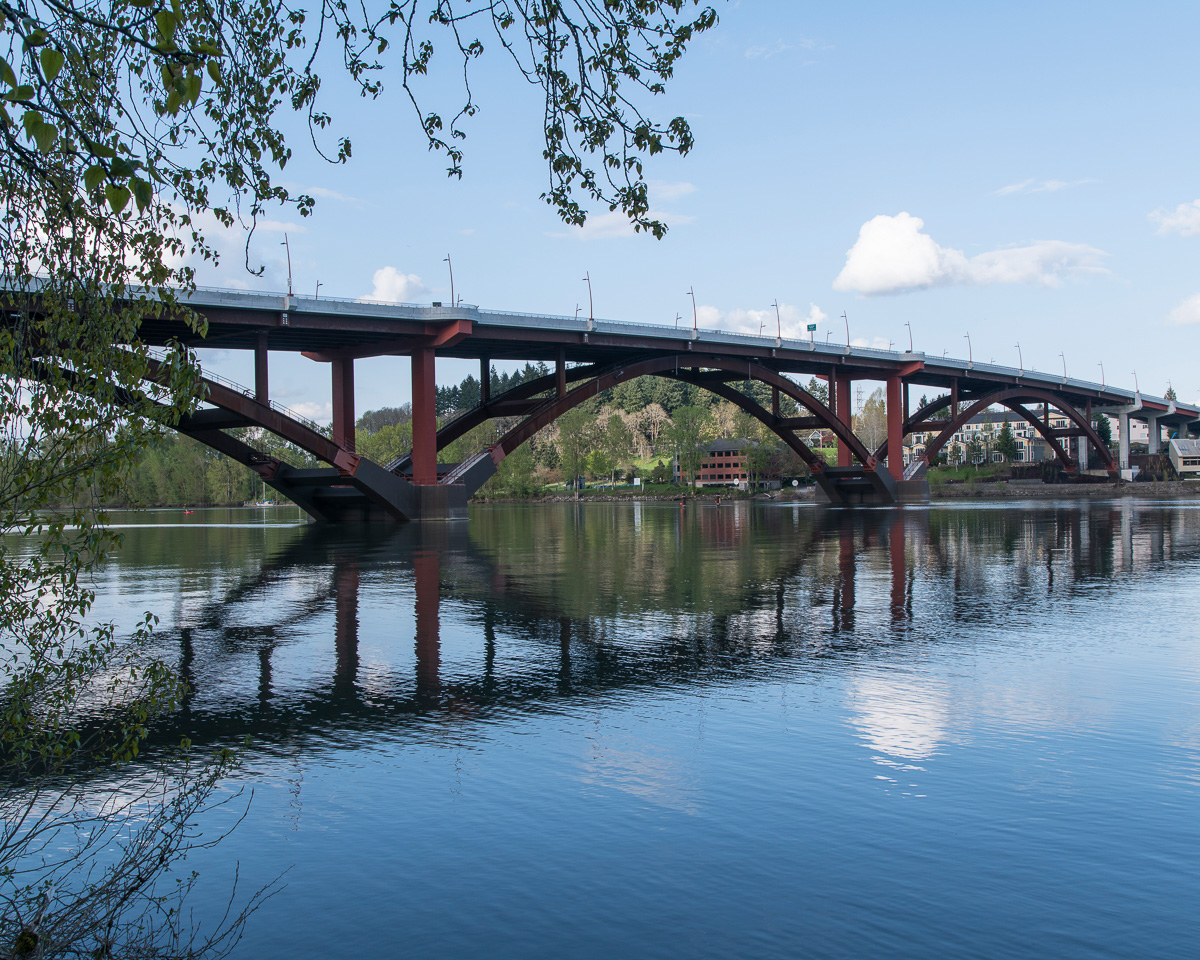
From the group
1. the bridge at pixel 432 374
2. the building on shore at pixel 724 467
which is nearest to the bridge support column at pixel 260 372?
the bridge at pixel 432 374

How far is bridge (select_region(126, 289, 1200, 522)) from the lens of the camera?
2046 inches

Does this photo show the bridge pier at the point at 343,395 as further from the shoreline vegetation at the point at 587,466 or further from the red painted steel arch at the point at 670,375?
the shoreline vegetation at the point at 587,466

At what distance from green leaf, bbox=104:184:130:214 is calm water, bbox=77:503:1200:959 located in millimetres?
4344

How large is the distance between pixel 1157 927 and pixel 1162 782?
294 centimetres

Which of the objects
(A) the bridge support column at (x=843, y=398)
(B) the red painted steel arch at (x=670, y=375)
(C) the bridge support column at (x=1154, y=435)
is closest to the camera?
(B) the red painted steel arch at (x=670, y=375)

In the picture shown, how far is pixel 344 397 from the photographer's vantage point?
62.5m

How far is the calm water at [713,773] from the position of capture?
603 cm

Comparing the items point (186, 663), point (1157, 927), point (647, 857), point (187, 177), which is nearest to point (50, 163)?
point (187, 177)

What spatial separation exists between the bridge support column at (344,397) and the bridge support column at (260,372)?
371 inches

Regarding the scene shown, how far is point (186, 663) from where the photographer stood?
46.3ft

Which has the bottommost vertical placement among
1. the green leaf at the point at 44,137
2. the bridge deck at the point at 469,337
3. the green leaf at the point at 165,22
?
the green leaf at the point at 44,137

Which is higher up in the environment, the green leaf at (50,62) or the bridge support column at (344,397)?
the bridge support column at (344,397)

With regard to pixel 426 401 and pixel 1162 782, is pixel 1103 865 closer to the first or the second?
pixel 1162 782

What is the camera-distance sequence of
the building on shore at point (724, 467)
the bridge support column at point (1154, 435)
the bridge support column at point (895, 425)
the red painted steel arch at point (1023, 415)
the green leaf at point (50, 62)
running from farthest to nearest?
the building on shore at point (724, 467), the bridge support column at point (1154, 435), the red painted steel arch at point (1023, 415), the bridge support column at point (895, 425), the green leaf at point (50, 62)
